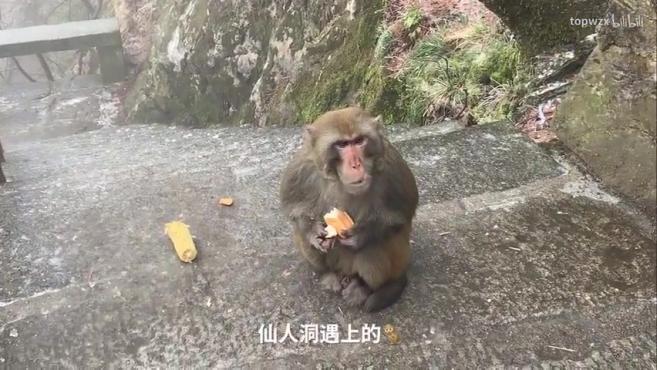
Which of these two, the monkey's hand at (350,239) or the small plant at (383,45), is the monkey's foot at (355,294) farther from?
the small plant at (383,45)

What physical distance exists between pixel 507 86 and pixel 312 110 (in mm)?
1803

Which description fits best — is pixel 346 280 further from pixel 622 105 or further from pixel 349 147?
pixel 622 105

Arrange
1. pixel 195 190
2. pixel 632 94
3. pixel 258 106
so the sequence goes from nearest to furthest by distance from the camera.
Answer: pixel 632 94
pixel 195 190
pixel 258 106

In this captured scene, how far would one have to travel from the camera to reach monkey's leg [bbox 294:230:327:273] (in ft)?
10.0

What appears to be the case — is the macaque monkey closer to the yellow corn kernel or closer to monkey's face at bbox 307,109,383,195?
monkey's face at bbox 307,109,383,195

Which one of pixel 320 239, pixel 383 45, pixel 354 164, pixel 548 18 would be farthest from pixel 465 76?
pixel 354 164

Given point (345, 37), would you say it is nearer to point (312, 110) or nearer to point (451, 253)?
point (312, 110)

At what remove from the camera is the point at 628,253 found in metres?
3.05

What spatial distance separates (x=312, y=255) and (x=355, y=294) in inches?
10.9

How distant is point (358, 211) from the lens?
2879mm

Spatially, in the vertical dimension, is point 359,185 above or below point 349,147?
below

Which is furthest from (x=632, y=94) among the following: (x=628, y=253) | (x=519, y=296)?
(x=519, y=296)

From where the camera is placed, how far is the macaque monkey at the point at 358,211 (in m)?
2.69

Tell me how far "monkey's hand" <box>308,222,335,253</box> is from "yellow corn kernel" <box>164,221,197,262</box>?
688mm
